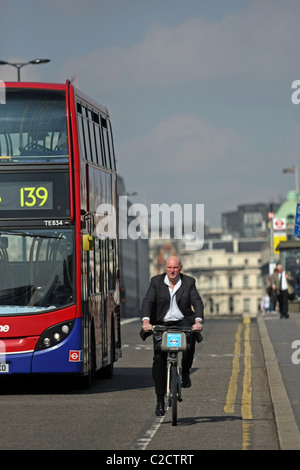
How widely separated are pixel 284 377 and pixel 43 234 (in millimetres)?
4351

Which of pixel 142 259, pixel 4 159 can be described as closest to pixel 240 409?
pixel 4 159

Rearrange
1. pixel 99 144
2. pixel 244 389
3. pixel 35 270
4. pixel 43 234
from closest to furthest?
1. pixel 35 270
2. pixel 43 234
3. pixel 244 389
4. pixel 99 144

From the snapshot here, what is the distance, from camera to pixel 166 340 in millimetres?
12664

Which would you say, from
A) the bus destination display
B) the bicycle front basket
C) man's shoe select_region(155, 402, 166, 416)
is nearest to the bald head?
the bicycle front basket

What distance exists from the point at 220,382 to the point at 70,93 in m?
5.05

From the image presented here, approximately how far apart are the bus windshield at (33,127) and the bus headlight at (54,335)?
2209 millimetres

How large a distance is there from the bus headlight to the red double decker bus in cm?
1

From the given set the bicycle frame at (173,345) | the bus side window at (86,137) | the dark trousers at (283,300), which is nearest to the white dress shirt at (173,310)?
the bicycle frame at (173,345)

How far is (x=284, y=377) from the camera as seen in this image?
18250 mm

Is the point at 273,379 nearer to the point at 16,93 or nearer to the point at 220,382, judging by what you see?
the point at 220,382

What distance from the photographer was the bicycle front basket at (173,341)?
1264cm

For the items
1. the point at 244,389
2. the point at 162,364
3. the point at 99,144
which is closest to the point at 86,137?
the point at 99,144

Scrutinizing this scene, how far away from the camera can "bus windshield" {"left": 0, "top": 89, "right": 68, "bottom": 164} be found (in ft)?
54.7

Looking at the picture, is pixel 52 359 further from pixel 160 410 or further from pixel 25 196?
pixel 160 410
